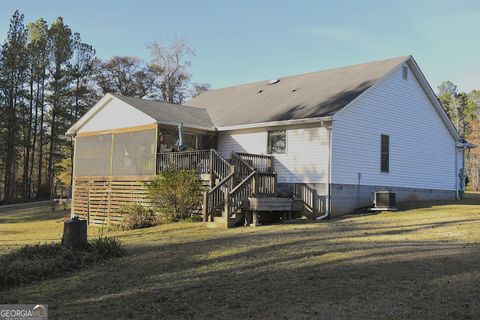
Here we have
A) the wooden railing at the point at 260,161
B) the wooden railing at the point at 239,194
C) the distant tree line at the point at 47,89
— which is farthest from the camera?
the distant tree line at the point at 47,89

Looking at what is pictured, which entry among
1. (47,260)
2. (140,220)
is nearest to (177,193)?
(140,220)

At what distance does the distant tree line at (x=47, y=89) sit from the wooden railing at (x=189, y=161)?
2884 centimetres

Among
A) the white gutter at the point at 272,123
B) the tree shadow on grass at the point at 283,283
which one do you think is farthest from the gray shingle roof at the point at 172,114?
the tree shadow on grass at the point at 283,283

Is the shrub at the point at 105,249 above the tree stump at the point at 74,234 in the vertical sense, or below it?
below

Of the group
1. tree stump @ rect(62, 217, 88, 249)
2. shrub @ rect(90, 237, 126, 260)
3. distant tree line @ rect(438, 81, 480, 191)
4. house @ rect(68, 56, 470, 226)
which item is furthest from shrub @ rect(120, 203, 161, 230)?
distant tree line @ rect(438, 81, 480, 191)

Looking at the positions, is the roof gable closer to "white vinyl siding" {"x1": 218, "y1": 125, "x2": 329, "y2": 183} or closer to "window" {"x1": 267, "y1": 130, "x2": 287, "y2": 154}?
"white vinyl siding" {"x1": 218, "y1": 125, "x2": 329, "y2": 183}

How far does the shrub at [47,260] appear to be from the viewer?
8750mm

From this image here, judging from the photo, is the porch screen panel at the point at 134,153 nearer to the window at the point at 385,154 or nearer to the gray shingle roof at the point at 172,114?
the gray shingle roof at the point at 172,114

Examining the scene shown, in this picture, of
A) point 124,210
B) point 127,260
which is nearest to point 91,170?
point 124,210

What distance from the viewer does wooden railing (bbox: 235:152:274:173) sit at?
712 inches

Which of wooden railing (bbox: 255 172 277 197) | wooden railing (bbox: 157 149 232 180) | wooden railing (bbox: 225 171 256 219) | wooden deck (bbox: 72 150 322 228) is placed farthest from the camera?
wooden railing (bbox: 157 149 232 180)

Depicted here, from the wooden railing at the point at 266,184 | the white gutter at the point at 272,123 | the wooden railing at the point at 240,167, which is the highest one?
the white gutter at the point at 272,123

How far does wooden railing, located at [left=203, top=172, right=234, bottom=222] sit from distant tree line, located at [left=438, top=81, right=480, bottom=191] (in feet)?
144

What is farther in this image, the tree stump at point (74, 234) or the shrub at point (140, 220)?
Result: the shrub at point (140, 220)
